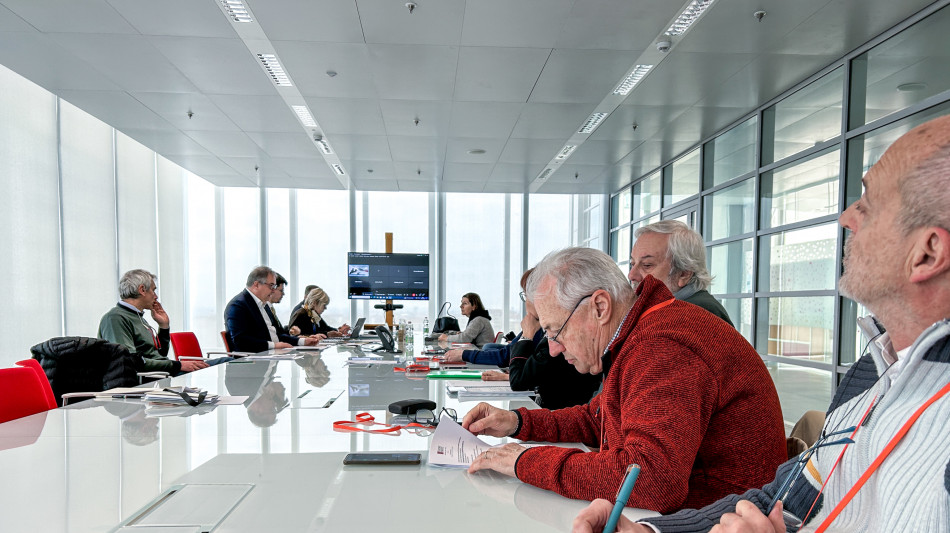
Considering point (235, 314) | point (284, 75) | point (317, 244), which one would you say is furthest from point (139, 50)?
point (317, 244)

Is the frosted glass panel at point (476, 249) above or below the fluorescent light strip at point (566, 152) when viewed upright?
below

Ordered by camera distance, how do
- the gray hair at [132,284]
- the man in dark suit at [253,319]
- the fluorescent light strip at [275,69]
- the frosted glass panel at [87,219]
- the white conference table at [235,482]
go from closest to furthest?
the white conference table at [235,482]
the gray hair at [132,284]
the fluorescent light strip at [275,69]
the man in dark suit at [253,319]
the frosted glass panel at [87,219]

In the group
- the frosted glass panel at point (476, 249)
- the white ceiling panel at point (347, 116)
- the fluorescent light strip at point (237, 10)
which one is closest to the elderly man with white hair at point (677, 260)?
the fluorescent light strip at point (237, 10)

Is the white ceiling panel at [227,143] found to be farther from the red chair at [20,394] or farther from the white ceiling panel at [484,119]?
the red chair at [20,394]

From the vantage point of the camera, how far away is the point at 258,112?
5.96 meters

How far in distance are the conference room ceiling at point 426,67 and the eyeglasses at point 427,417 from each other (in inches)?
114

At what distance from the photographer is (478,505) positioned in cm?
114

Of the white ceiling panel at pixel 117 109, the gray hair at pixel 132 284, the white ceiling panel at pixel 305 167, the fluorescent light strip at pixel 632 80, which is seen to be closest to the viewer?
the gray hair at pixel 132 284

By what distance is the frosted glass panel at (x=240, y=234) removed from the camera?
10.3m

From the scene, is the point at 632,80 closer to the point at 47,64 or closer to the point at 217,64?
the point at 217,64

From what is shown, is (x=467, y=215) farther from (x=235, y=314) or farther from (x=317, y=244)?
(x=235, y=314)

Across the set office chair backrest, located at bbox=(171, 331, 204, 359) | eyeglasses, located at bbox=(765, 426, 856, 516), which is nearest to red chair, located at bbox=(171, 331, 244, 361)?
office chair backrest, located at bbox=(171, 331, 204, 359)

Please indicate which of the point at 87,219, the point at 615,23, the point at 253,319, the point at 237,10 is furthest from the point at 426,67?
the point at 87,219

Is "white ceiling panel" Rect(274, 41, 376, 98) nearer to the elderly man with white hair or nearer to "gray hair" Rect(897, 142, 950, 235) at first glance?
the elderly man with white hair
